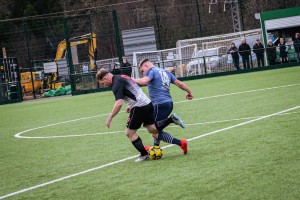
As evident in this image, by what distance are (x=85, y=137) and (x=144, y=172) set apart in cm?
527

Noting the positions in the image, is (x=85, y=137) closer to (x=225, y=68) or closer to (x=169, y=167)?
(x=169, y=167)

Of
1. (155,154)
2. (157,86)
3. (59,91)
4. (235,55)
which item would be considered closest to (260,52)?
(235,55)

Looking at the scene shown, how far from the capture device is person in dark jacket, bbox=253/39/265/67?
2930 cm

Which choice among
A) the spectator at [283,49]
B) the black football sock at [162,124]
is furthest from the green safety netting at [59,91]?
the black football sock at [162,124]

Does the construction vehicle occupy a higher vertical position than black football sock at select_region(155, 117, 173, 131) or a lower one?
higher

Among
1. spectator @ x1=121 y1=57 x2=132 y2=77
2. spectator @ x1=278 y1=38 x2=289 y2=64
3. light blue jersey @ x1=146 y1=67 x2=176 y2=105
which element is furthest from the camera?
spectator @ x1=121 y1=57 x2=132 y2=77

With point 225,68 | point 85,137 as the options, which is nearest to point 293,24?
point 225,68

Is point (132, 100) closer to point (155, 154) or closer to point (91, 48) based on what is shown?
point (155, 154)

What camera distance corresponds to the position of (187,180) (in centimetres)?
694

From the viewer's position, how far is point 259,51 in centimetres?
2938

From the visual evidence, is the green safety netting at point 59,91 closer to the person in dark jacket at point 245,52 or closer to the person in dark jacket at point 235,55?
the person in dark jacket at point 235,55

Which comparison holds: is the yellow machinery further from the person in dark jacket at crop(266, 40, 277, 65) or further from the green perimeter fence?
the person in dark jacket at crop(266, 40, 277, 65)

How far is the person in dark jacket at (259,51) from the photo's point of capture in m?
29.3

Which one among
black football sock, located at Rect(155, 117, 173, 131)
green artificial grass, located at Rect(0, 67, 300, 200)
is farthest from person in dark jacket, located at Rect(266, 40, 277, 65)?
black football sock, located at Rect(155, 117, 173, 131)
